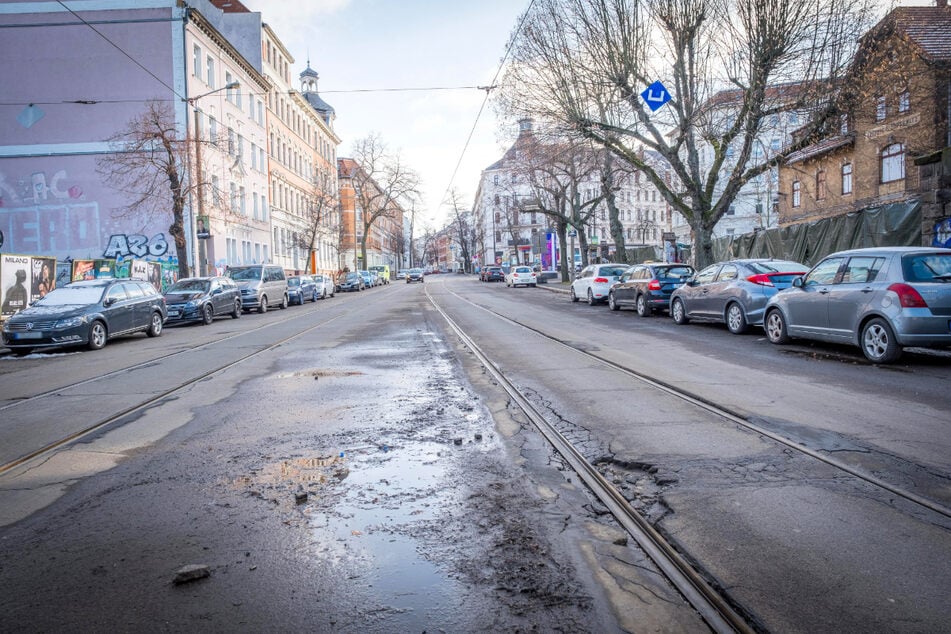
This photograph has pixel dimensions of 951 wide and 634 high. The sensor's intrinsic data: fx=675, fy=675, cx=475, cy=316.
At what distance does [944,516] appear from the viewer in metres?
3.73

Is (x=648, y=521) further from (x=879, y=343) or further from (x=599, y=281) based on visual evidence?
(x=599, y=281)

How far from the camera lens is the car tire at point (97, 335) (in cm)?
1455

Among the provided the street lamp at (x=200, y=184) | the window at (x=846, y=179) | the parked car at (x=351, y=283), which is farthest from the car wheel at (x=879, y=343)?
the parked car at (x=351, y=283)

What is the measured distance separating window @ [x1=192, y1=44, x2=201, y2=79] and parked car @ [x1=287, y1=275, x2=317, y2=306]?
11.8m

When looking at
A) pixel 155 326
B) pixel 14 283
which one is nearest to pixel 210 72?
pixel 14 283

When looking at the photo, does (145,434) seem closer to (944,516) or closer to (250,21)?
(944,516)

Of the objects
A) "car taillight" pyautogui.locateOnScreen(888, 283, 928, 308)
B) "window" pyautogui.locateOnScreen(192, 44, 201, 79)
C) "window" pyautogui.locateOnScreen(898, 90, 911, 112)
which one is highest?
"window" pyautogui.locateOnScreen(192, 44, 201, 79)

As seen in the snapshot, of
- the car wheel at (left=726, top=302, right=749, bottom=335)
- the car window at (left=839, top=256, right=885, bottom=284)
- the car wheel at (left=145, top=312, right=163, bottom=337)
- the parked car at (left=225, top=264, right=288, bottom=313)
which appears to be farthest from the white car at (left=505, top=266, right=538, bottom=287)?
the car window at (left=839, top=256, right=885, bottom=284)

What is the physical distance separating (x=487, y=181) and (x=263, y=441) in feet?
357

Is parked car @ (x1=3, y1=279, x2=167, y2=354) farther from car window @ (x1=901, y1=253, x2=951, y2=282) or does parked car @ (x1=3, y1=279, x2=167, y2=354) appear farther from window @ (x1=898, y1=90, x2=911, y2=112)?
window @ (x1=898, y1=90, x2=911, y2=112)

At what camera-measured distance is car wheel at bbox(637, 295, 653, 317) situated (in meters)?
19.4

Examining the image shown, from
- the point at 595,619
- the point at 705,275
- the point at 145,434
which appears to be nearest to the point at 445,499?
the point at 595,619

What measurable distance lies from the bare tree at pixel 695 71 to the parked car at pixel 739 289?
21.4 ft

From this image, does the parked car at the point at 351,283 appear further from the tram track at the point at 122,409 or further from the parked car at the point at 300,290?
the tram track at the point at 122,409
